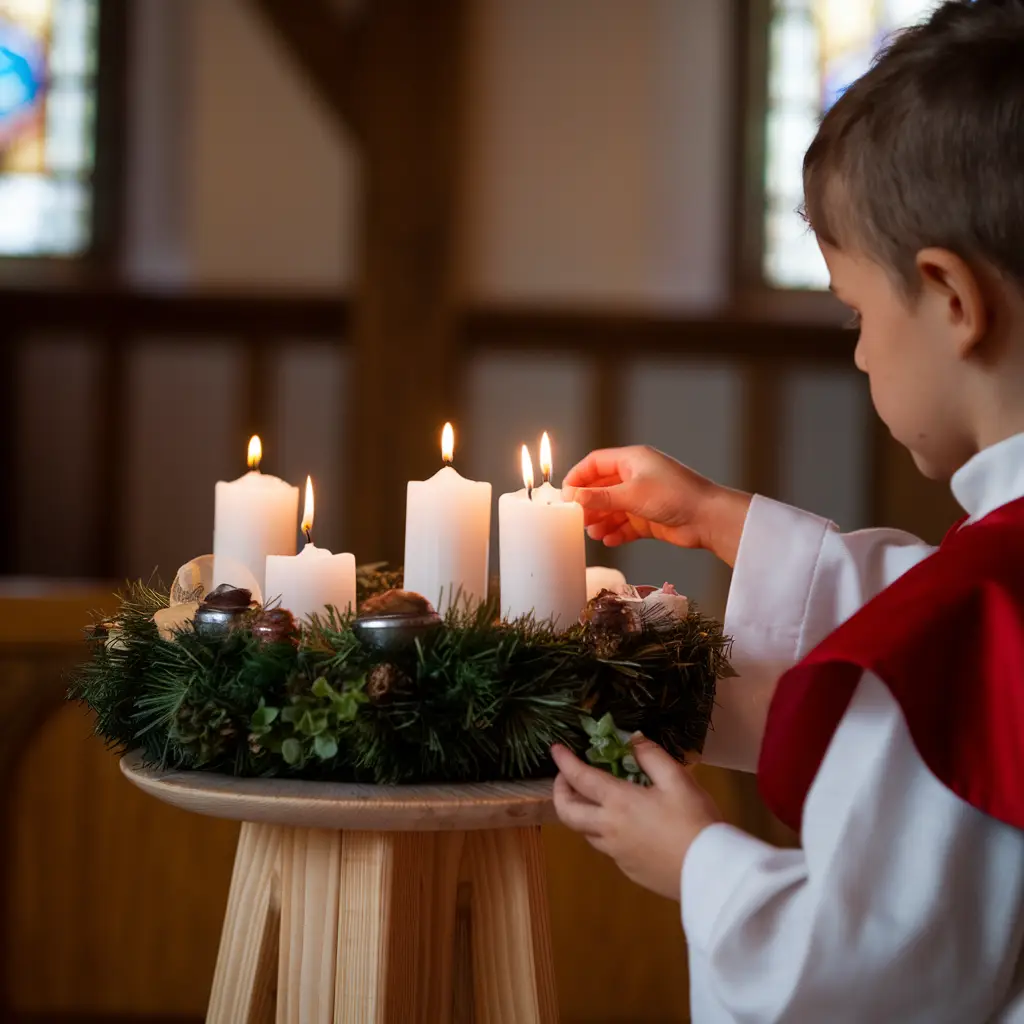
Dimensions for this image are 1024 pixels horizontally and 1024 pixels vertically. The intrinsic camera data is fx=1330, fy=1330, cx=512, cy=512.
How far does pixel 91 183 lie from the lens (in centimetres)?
466

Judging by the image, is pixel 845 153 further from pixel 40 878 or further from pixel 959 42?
pixel 40 878

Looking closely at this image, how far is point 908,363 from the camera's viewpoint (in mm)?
862

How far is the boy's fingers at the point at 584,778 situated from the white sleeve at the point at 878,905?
0.35ft

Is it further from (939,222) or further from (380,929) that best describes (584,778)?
(939,222)

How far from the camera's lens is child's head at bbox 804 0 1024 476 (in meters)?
0.82

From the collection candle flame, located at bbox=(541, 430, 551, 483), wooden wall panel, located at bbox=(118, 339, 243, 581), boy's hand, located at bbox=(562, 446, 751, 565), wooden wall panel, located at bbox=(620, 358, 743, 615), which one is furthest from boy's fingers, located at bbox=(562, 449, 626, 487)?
wooden wall panel, located at bbox=(118, 339, 243, 581)

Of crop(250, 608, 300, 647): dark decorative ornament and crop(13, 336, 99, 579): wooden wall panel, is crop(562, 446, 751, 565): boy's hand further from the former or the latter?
crop(13, 336, 99, 579): wooden wall panel

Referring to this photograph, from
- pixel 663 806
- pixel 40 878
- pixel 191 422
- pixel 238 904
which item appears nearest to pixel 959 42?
pixel 663 806

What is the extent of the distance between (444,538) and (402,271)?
3.50 metres

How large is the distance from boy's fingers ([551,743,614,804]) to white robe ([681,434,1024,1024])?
0.07 m

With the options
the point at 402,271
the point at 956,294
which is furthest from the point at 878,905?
the point at 402,271

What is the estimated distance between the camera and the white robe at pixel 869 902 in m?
0.73

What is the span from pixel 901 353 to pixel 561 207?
3830mm

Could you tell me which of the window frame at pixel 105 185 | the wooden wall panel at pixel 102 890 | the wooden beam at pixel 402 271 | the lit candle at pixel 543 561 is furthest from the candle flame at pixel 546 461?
the window frame at pixel 105 185
